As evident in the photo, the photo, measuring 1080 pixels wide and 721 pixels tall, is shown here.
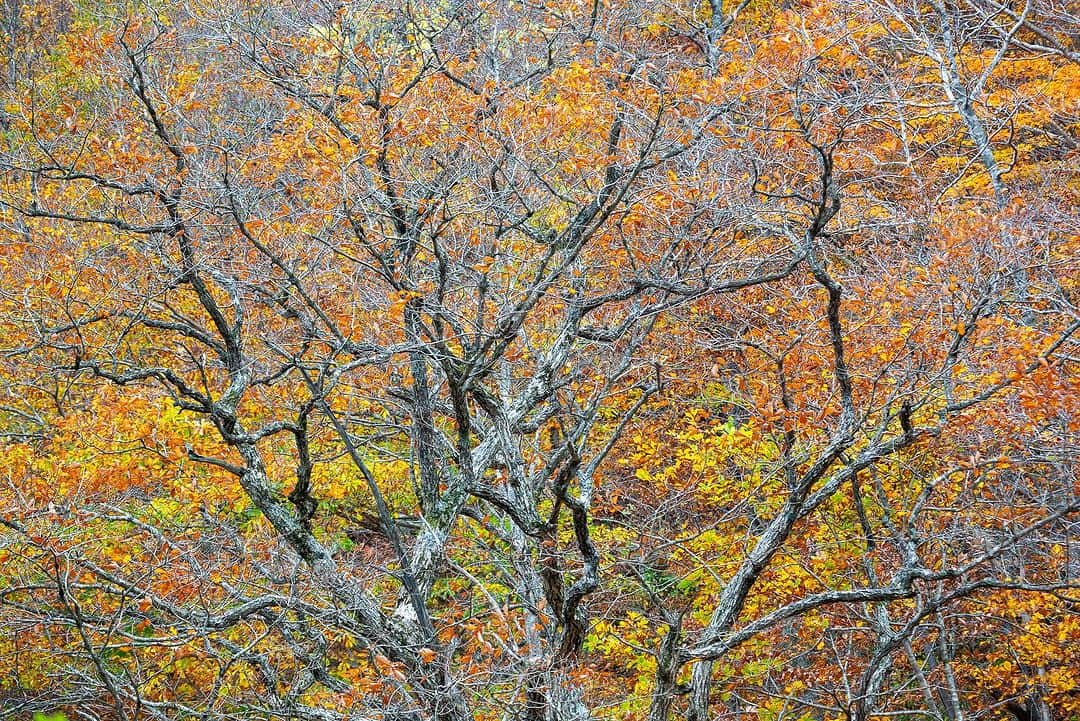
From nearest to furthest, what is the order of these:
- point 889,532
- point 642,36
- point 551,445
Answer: point 889,532, point 551,445, point 642,36

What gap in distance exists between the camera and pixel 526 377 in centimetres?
1245

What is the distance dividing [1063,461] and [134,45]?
9360 mm

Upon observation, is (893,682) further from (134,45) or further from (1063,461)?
(134,45)

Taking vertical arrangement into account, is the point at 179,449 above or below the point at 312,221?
below

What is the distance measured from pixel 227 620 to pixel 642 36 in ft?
45.2

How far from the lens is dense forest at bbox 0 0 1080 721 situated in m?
7.61

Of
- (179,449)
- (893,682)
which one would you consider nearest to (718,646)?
(179,449)

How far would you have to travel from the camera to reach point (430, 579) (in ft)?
28.2

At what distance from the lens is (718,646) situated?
7.52 metres

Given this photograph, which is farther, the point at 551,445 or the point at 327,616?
the point at 551,445

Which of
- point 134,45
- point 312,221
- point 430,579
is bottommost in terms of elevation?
point 430,579

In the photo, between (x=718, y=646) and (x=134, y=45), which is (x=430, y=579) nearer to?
(x=718, y=646)

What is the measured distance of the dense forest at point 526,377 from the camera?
7.61 m

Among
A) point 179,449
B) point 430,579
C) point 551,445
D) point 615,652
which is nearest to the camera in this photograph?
point 179,449
